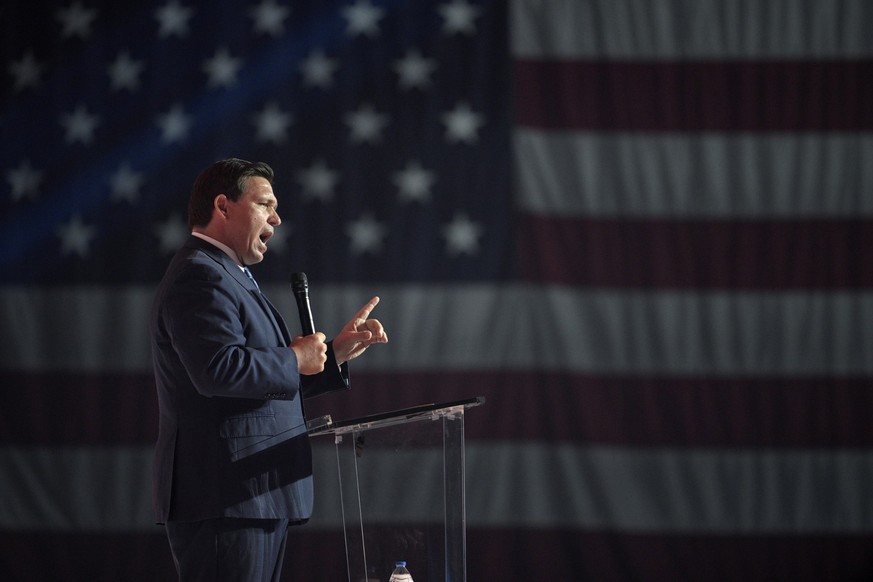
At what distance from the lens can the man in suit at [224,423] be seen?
1.72m

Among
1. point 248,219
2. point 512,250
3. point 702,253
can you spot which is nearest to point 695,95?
point 702,253

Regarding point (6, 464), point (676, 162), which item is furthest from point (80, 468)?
point (676, 162)

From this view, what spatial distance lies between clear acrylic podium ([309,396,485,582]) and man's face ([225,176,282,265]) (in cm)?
41

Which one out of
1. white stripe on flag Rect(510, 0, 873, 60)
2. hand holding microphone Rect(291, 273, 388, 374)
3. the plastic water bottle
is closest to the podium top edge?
hand holding microphone Rect(291, 273, 388, 374)

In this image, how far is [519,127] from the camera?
3779 mm

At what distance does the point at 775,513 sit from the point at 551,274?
1.30 m

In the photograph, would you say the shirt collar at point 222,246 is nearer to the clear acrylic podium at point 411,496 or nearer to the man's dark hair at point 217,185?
the man's dark hair at point 217,185

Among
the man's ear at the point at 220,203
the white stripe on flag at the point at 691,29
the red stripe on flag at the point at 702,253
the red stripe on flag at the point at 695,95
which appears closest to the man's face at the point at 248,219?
the man's ear at the point at 220,203

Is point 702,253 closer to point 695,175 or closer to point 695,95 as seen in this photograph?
point 695,175

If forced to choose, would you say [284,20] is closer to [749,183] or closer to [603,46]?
[603,46]

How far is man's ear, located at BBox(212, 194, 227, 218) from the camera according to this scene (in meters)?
1.95

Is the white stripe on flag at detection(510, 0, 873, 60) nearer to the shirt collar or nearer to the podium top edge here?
the shirt collar

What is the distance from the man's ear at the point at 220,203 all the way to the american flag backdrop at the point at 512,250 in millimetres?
1790

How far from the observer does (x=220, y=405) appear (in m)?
1.79
